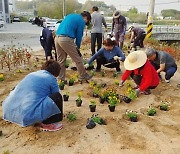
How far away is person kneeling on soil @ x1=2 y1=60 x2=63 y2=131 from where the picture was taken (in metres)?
3.20

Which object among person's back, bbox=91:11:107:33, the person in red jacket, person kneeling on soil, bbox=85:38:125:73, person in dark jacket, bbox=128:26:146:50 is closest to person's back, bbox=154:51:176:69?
the person in red jacket

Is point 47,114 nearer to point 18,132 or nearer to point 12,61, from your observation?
point 18,132

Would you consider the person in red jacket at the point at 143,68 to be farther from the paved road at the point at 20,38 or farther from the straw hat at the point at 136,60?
→ the paved road at the point at 20,38

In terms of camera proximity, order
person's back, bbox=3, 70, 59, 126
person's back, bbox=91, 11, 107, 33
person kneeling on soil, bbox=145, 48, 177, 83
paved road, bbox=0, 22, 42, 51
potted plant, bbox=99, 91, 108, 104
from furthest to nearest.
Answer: paved road, bbox=0, 22, 42, 51, person's back, bbox=91, 11, 107, 33, person kneeling on soil, bbox=145, 48, 177, 83, potted plant, bbox=99, 91, 108, 104, person's back, bbox=3, 70, 59, 126

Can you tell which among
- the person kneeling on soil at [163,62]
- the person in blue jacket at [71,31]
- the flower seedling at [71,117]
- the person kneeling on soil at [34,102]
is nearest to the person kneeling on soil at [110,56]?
the person kneeling on soil at [163,62]

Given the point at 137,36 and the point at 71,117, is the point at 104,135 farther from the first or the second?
the point at 137,36

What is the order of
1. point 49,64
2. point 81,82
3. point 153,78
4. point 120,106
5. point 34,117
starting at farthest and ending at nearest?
1. point 81,82
2. point 153,78
3. point 120,106
4. point 49,64
5. point 34,117

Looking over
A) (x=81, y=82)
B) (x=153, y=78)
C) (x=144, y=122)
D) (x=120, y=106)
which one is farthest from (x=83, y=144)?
(x=81, y=82)

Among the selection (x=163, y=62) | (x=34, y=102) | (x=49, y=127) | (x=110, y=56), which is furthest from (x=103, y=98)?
(x=110, y=56)

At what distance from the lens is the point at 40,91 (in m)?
3.27

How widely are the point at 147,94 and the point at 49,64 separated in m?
2.56

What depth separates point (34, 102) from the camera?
3.20m

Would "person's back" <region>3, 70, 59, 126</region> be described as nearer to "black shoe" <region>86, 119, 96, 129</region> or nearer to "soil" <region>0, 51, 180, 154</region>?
"soil" <region>0, 51, 180, 154</region>

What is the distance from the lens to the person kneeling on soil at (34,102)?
3.20 meters
